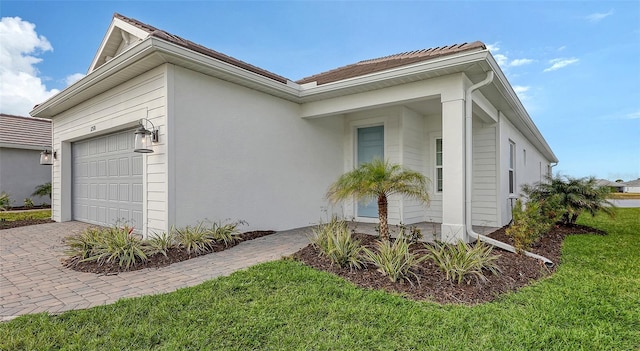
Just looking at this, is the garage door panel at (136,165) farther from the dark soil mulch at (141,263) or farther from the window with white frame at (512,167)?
the window with white frame at (512,167)

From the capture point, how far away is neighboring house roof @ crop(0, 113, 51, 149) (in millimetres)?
12695

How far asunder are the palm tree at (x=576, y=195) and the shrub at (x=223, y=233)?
7081 millimetres

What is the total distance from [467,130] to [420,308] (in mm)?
3696

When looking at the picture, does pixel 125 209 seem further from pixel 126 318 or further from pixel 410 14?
pixel 410 14

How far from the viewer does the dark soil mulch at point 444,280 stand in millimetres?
3168

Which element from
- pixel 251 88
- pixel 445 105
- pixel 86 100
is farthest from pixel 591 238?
pixel 86 100

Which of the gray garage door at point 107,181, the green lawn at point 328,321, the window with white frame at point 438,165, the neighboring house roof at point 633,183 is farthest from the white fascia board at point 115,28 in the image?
the neighboring house roof at point 633,183

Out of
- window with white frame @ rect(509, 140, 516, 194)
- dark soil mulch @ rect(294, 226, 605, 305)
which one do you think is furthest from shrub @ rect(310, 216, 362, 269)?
window with white frame @ rect(509, 140, 516, 194)

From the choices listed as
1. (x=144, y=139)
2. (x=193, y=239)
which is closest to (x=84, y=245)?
(x=193, y=239)

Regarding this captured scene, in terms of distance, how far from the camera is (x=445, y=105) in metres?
5.61

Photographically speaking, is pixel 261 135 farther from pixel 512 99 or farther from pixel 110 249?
pixel 512 99

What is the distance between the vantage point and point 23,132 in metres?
13.6

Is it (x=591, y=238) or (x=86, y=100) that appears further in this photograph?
(x=86, y=100)

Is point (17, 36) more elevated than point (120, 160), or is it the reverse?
point (17, 36)
